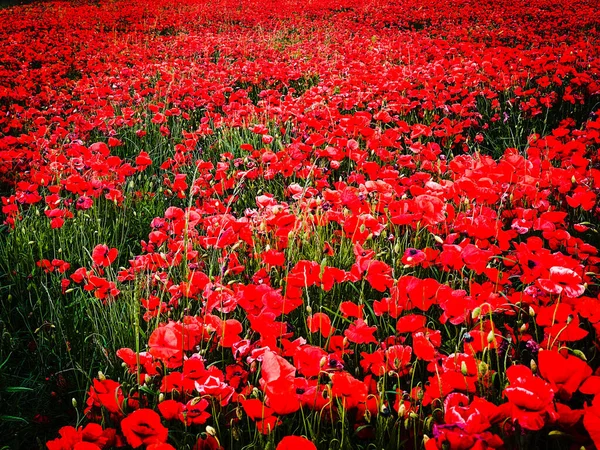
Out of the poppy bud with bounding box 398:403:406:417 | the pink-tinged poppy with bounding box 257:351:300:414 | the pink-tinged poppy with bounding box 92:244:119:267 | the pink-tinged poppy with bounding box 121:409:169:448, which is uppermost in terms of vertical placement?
the pink-tinged poppy with bounding box 92:244:119:267

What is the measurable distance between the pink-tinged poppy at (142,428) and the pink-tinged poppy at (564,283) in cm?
125

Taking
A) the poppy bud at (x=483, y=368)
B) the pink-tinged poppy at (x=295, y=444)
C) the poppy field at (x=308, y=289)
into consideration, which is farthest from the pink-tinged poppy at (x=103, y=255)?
the poppy bud at (x=483, y=368)

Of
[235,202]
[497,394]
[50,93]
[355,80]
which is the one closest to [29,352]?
[235,202]

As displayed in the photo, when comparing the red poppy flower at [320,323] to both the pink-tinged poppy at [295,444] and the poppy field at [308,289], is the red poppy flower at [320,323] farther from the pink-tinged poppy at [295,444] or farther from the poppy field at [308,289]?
the pink-tinged poppy at [295,444]

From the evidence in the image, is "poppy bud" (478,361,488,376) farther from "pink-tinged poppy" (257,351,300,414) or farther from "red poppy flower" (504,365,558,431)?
"pink-tinged poppy" (257,351,300,414)

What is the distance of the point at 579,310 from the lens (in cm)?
148

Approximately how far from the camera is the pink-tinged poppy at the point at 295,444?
957 millimetres

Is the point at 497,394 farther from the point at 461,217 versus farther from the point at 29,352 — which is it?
the point at 29,352

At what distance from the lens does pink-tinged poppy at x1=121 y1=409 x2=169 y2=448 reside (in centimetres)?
111

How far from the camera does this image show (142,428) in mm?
1119

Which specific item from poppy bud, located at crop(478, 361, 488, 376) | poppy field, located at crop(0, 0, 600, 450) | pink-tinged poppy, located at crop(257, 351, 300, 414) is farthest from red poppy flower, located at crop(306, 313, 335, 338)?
poppy bud, located at crop(478, 361, 488, 376)

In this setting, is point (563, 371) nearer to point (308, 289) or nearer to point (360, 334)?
point (360, 334)

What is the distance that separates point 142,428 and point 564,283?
1.39 metres

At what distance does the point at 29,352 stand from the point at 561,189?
2.75 metres
